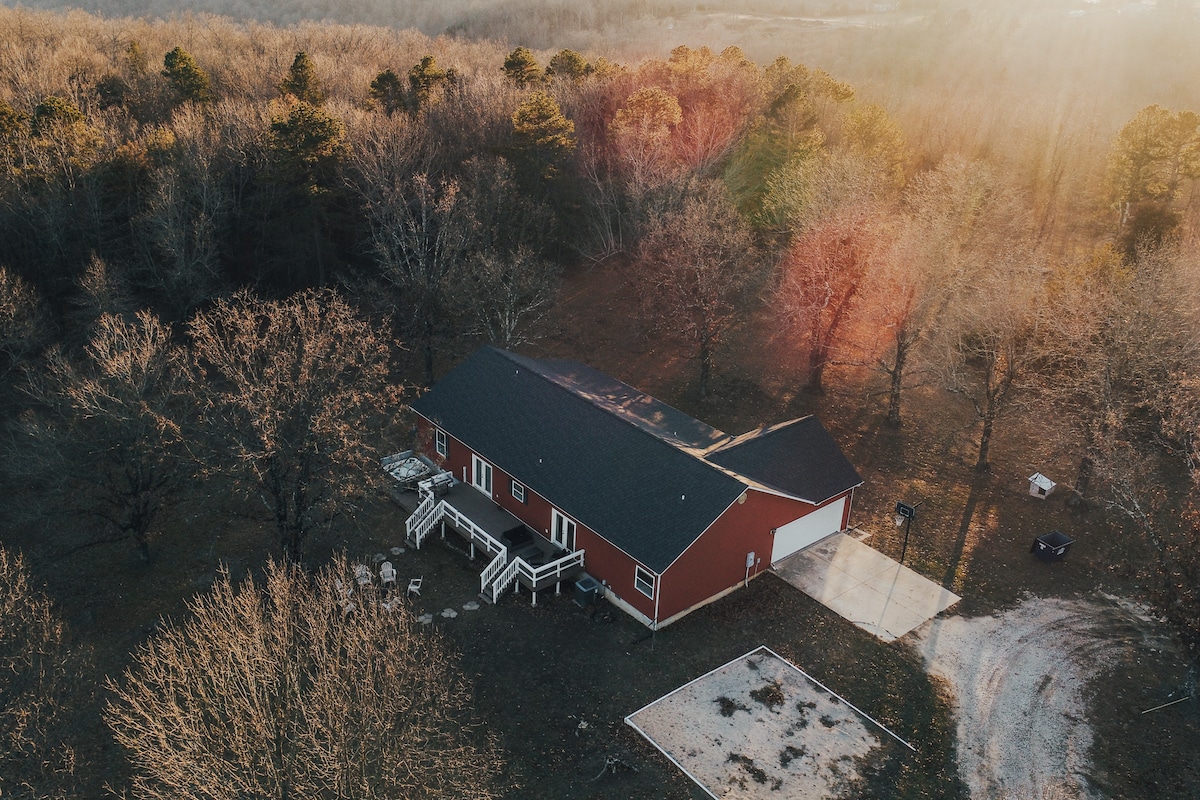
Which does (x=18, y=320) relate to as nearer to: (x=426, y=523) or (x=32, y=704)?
(x=426, y=523)

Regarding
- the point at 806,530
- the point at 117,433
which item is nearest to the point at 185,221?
the point at 117,433

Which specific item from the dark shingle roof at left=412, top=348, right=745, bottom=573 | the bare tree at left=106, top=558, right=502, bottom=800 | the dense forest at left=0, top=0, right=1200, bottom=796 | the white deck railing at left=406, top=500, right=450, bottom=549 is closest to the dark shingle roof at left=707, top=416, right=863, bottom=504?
the dark shingle roof at left=412, top=348, right=745, bottom=573

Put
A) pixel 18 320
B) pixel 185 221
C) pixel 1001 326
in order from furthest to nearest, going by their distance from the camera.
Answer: pixel 185 221 → pixel 18 320 → pixel 1001 326

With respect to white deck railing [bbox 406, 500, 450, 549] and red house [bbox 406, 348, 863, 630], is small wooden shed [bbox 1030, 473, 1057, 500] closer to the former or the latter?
red house [bbox 406, 348, 863, 630]

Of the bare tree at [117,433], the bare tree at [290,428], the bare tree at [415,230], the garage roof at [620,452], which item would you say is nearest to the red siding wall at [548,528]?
the garage roof at [620,452]

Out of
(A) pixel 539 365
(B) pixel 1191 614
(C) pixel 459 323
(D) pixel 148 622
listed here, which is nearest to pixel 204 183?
(C) pixel 459 323

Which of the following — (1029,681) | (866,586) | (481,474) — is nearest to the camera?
(1029,681)
